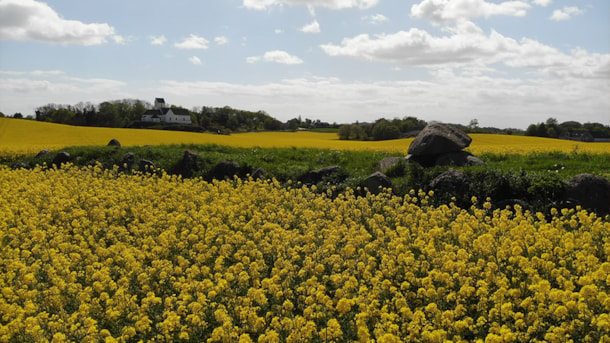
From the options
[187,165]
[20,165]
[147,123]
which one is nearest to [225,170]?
[187,165]

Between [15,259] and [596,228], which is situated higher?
[596,228]

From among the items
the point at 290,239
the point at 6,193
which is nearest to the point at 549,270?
the point at 290,239

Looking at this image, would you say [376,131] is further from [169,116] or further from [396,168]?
[169,116]

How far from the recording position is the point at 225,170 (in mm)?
20422

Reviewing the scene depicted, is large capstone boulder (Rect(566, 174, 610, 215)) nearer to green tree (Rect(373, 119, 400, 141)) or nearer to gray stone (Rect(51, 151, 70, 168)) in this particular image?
gray stone (Rect(51, 151, 70, 168))

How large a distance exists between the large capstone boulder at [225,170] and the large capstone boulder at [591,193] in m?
12.7

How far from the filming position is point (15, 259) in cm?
1027

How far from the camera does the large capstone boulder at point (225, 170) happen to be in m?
20.4

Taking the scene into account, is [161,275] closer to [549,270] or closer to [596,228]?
[549,270]

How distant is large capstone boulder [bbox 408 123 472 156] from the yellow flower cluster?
6324 mm

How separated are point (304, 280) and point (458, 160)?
1204 cm

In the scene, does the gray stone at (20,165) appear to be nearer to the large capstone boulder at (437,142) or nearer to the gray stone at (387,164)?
the gray stone at (387,164)

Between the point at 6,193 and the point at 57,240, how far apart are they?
302 inches

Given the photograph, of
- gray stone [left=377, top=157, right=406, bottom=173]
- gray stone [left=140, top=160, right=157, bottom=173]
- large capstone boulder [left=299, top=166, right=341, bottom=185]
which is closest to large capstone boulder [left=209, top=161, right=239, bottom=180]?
gray stone [left=140, top=160, right=157, bottom=173]
